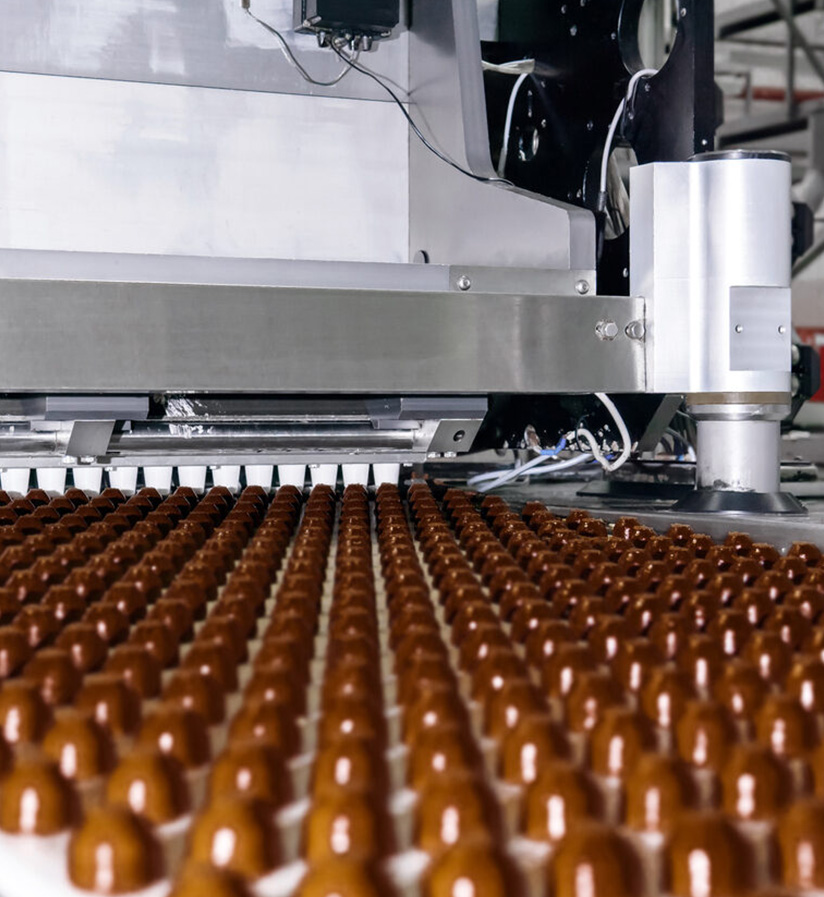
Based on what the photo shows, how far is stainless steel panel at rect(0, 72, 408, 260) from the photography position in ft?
6.68

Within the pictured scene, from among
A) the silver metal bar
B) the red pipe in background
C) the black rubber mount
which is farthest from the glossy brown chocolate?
Answer: the red pipe in background

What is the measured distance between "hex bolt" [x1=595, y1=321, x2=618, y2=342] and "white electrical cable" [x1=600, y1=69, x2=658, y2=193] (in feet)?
1.07

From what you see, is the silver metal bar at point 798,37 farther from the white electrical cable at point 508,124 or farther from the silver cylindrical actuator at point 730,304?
the silver cylindrical actuator at point 730,304

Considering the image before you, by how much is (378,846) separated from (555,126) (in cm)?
170

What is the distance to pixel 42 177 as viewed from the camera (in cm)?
204

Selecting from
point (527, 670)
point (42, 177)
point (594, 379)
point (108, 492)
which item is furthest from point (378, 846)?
point (42, 177)

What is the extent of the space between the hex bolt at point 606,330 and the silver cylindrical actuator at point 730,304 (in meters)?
0.08

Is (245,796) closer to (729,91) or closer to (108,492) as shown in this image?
(108,492)

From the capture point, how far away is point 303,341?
55.5 inches

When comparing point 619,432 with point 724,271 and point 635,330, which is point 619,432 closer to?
point 635,330

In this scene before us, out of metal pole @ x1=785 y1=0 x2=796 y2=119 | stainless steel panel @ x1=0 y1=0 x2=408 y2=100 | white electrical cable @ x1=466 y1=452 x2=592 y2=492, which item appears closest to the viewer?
white electrical cable @ x1=466 y1=452 x2=592 y2=492

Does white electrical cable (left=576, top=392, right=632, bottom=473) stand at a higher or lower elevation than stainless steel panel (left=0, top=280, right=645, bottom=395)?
lower

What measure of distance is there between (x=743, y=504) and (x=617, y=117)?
24.5 inches

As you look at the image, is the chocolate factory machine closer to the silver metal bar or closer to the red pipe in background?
the silver metal bar
